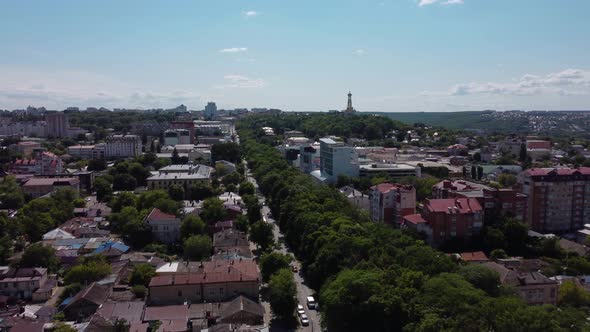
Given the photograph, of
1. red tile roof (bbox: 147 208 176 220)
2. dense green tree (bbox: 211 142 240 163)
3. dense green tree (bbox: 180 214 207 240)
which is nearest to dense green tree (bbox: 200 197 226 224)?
red tile roof (bbox: 147 208 176 220)

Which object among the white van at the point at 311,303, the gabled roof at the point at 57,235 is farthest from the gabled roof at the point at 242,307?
the gabled roof at the point at 57,235

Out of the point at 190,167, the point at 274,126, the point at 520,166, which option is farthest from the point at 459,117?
the point at 190,167

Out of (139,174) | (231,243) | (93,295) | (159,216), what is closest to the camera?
(93,295)

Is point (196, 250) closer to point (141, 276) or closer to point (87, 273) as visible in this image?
point (141, 276)

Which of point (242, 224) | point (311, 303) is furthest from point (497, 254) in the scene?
point (242, 224)

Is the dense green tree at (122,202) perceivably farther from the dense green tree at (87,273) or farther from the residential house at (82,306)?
the residential house at (82,306)

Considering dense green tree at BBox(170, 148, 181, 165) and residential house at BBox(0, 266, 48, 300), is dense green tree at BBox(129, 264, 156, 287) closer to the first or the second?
residential house at BBox(0, 266, 48, 300)

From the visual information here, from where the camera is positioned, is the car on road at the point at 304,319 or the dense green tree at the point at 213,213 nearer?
the car on road at the point at 304,319

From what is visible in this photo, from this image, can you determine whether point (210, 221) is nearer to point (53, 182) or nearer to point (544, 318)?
point (53, 182)
